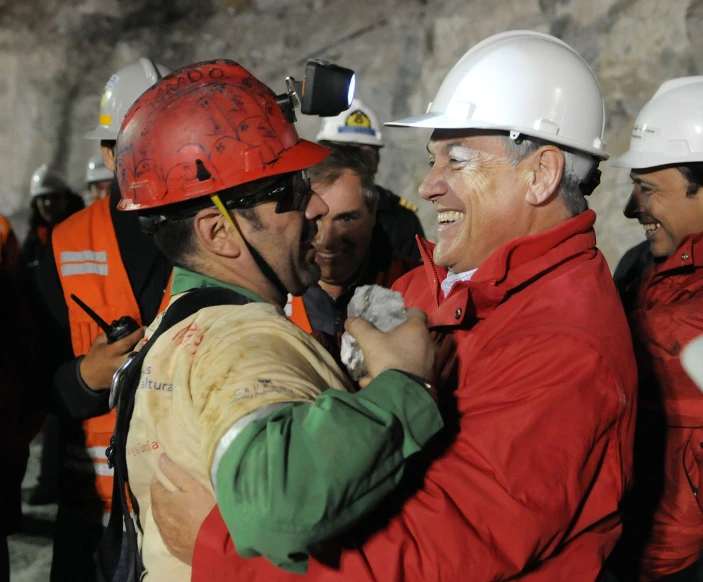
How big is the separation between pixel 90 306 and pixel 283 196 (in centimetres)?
146

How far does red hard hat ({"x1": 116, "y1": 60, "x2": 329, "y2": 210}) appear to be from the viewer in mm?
1725

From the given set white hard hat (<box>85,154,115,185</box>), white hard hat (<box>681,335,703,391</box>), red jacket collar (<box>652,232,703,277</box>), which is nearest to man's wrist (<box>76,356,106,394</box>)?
white hard hat (<box>681,335,703,391</box>)

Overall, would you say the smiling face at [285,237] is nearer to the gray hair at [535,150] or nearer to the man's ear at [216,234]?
the man's ear at [216,234]

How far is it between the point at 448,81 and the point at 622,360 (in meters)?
0.97

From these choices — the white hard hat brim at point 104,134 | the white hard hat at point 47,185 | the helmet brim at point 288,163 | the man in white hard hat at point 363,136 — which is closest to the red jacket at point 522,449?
the helmet brim at point 288,163

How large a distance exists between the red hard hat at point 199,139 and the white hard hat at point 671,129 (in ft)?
6.50

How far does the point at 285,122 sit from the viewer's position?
1899 millimetres

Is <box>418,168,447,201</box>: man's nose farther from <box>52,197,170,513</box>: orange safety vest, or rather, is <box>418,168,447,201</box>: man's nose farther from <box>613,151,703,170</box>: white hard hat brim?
<box>613,151,703,170</box>: white hard hat brim

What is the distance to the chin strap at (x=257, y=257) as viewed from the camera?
69.9 inches

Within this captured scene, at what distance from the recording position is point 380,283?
354 cm

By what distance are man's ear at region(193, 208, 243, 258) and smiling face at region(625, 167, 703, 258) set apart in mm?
1989

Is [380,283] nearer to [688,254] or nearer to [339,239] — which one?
[339,239]

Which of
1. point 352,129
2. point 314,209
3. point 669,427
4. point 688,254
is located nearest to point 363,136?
point 352,129

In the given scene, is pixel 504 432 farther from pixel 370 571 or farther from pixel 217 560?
pixel 217 560
